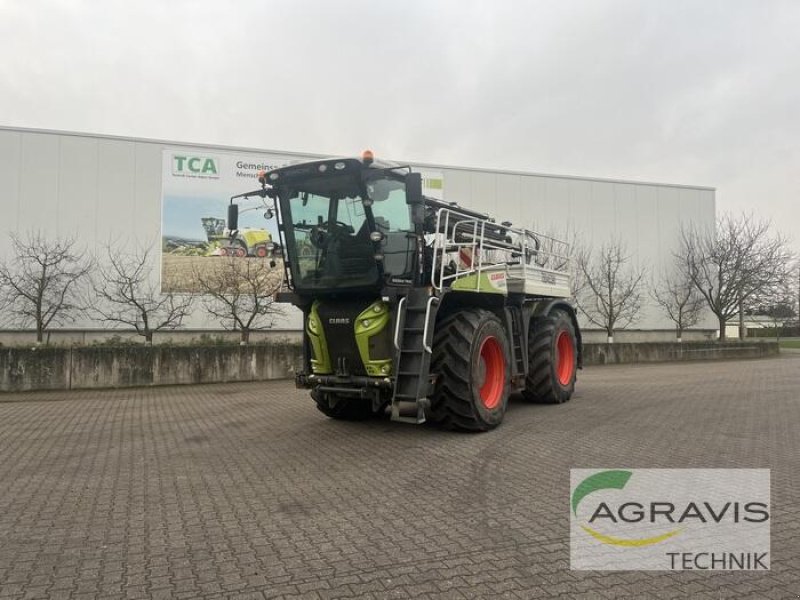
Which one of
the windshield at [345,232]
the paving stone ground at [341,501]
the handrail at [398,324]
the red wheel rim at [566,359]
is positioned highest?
the windshield at [345,232]

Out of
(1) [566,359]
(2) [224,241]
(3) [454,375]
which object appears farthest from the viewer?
(2) [224,241]

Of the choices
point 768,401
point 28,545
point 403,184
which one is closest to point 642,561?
point 28,545

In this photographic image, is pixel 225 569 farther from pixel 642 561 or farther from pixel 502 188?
pixel 502 188

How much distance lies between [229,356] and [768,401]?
1271cm

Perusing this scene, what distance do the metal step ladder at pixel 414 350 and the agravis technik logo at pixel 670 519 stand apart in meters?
2.03

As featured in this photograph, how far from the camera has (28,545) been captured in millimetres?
3961

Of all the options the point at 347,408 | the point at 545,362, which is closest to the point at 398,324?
the point at 347,408

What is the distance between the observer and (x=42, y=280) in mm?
21156

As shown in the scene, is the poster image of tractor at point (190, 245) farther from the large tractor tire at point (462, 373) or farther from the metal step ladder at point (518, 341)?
the large tractor tire at point (462, 373)

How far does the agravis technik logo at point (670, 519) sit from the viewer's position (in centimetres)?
367

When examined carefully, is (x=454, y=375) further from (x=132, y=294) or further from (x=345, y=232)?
(x=132, y=294)

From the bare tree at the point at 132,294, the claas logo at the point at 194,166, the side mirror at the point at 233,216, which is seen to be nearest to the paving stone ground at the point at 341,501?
the side mirror at the point at 233,216

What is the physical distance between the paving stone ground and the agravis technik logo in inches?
5.6

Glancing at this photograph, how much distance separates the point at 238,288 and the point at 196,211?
408cm
